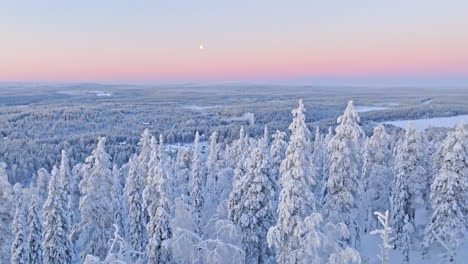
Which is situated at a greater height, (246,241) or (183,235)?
(183,235)

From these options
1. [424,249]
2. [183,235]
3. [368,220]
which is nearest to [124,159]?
[368,220]

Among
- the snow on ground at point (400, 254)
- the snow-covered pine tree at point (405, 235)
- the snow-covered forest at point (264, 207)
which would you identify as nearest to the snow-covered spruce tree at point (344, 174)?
the snow-covered forest at point (264, 207)

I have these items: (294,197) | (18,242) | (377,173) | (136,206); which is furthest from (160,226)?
(377,173)

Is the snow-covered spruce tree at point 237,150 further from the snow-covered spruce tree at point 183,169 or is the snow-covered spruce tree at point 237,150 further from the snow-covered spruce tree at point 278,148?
the snow-covered spruce tree at point 278,148

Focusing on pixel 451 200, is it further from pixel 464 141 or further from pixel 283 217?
pixel 283 217

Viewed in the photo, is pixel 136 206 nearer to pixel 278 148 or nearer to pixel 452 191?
pixel 278 148

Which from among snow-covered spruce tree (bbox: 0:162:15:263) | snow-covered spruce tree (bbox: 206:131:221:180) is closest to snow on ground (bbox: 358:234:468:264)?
snow-covered spruce tree (bbox: 206:131:221:180)
